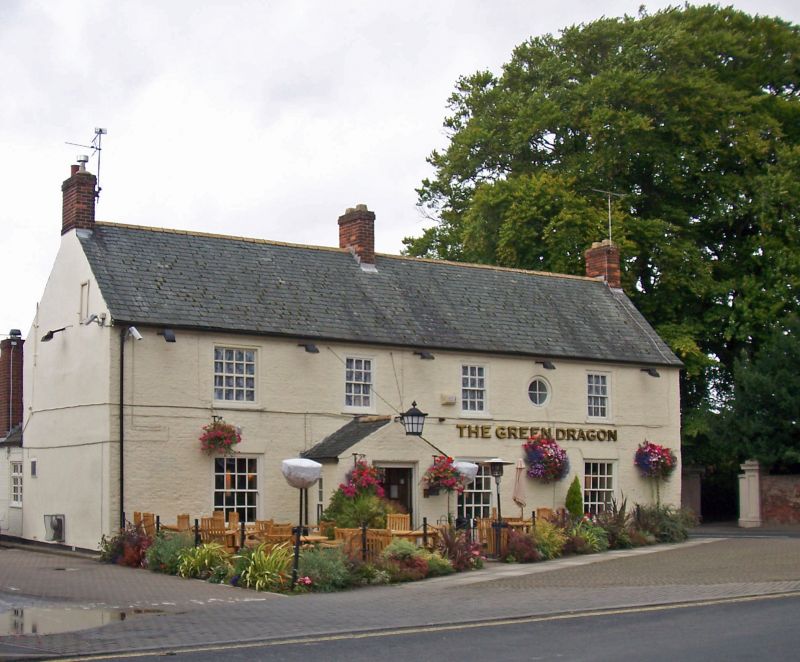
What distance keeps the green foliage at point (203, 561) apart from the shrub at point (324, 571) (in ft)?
5.45

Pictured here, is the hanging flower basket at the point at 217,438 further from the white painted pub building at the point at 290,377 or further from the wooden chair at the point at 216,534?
the wooden chair at the point at 216,534

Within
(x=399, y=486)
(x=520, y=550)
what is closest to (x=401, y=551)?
(x=520, y=550)

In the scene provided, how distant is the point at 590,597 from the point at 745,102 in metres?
24.8

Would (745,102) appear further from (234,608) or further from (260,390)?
(234,608)

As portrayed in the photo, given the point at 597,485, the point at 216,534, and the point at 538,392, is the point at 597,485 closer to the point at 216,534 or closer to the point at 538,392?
the point at 538,392

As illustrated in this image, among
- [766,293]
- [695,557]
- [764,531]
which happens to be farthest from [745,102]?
[695,557]

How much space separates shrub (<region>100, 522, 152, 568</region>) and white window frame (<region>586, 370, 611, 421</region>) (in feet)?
42.1

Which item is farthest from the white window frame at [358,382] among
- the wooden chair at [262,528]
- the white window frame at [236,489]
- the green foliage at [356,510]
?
the wooden chair at [262,528]

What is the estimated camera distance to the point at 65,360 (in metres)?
25.6

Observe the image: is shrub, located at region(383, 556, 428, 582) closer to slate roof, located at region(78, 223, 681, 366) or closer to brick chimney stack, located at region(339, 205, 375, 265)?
slate roof, located at region(78, 223, 681, 366)

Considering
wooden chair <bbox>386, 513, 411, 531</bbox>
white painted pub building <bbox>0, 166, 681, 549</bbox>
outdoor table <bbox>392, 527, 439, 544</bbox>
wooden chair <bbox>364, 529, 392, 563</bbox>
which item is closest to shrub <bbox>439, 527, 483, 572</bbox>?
outdoor table <bbox>392, 527, 439, 544</bbox>

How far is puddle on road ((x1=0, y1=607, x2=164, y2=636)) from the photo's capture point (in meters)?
13.5

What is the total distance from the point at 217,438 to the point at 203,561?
497cm

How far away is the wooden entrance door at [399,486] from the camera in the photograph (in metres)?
25.4
